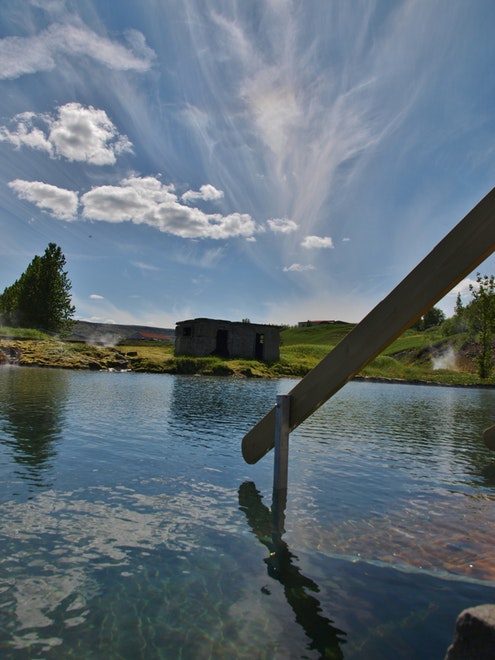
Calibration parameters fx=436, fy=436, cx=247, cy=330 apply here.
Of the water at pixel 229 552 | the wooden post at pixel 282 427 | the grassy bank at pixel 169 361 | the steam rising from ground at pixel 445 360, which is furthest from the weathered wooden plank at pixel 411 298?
the steam rising from ground at pixel 445 360

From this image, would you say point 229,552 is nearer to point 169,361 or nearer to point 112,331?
point 169,361

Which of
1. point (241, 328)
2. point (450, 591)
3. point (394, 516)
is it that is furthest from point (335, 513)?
point (241, 328)

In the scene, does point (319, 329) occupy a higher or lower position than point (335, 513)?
higher

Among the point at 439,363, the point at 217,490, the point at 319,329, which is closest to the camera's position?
the point at 217,490

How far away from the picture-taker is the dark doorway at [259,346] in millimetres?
60844

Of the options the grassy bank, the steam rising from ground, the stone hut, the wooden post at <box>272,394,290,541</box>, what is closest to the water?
the wooden post at <box>272,394,290,541</box>

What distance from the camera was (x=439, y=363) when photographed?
82062 millimetres

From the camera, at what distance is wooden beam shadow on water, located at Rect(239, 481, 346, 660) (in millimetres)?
3613

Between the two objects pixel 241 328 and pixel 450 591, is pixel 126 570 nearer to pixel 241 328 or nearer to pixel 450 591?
pixel 450 591

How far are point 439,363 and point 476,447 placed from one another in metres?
75.1

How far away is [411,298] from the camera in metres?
4.37

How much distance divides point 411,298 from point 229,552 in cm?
356

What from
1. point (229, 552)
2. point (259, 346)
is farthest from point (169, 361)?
point (229, 552)

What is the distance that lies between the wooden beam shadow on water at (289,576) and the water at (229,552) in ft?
0.06
